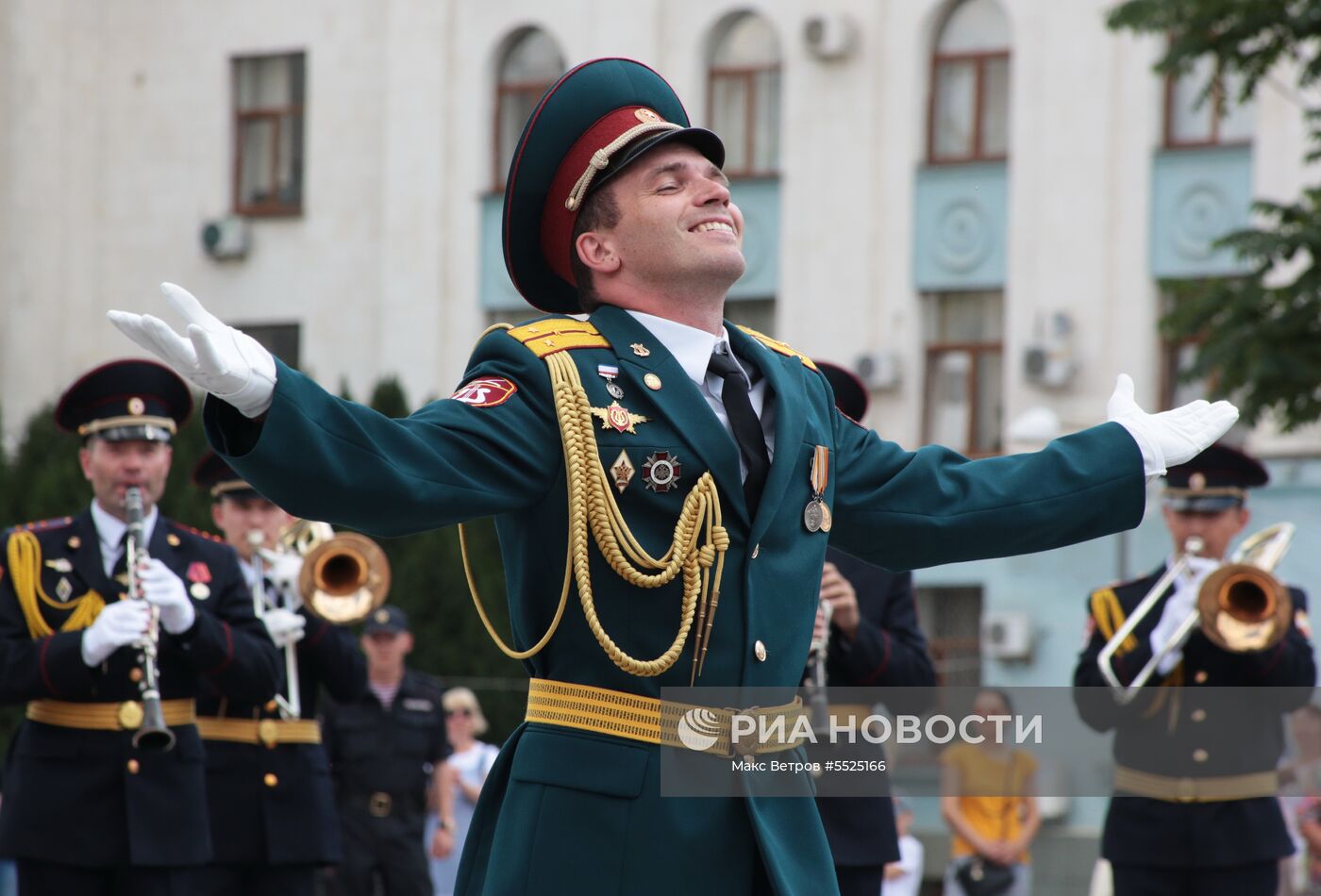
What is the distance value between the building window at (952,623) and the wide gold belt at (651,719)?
57.7 feet

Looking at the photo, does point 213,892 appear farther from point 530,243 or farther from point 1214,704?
point 530,243

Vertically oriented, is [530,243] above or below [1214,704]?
above

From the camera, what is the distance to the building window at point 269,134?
84.7 feet

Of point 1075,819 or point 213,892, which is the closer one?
point 213,892

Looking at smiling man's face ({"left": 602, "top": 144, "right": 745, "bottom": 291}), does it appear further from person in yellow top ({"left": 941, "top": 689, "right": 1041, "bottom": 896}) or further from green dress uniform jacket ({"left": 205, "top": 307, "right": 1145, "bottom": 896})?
person in yellow top ({"left": 941, "top": 689, "right": 1041, "bottom": 896})

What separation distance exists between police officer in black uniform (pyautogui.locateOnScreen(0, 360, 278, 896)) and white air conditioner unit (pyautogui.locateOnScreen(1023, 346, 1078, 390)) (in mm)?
13762

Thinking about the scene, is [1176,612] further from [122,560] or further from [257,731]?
[122,560]

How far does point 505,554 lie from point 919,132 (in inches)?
709

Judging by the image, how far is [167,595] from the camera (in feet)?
24.9

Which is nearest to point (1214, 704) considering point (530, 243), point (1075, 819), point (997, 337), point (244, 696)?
point (244, 696)

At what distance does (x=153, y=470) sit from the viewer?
8.01 meters

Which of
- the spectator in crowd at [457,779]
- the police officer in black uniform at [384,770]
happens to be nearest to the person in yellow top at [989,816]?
the spectator in crowd at [457,779]

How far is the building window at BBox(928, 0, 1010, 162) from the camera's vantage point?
21891 millimetres

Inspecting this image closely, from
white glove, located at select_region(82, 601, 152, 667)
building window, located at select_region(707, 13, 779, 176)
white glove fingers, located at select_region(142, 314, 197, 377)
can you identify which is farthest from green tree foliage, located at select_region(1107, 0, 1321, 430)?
white glove fingers, located at select_region(142, 314, 197, 377)
